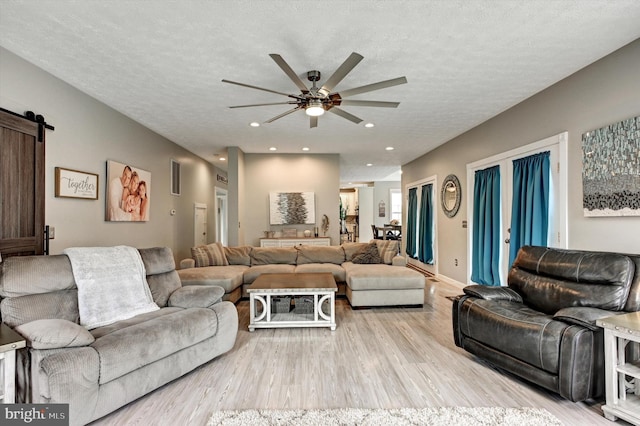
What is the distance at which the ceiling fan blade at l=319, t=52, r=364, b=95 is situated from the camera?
228 cm

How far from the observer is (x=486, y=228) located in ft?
15.9

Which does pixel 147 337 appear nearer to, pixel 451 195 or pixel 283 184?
pixel 283 184

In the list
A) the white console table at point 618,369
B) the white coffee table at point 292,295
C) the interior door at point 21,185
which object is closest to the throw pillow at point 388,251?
the white coffee table at point 292,295

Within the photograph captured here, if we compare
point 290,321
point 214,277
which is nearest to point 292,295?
point 290,321

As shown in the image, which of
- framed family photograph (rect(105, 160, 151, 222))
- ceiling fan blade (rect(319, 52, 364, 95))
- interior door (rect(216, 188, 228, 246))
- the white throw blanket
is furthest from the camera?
interior door (rect(216, 188, 228, 246))

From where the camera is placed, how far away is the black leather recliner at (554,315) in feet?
6.81

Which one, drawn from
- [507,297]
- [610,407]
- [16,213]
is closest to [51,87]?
[16,213]

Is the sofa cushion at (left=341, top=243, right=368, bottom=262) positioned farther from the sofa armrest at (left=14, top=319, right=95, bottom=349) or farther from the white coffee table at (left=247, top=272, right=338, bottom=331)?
the sofa armrest at (left=14, top=319, right=95, bottom=349)

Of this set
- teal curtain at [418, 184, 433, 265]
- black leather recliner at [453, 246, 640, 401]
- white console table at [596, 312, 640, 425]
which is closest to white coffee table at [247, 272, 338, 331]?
black leather recliner at [453, 246, 640, 401]

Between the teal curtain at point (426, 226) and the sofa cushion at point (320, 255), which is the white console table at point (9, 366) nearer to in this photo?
the sofa cushion at point (320, 255)

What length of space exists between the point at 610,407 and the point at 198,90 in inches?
173

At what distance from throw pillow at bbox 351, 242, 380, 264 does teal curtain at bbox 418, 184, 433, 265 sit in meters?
2.25

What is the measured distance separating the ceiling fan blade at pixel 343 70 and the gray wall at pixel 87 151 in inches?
106

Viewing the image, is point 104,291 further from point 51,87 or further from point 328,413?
point 51,87
